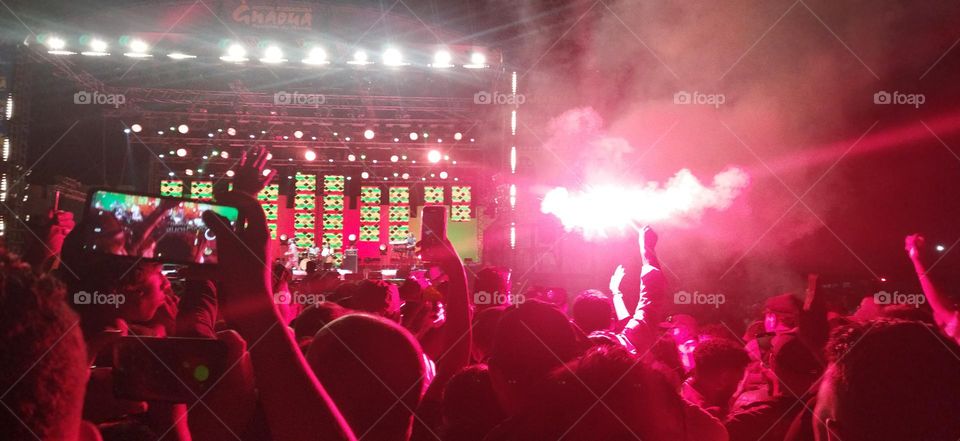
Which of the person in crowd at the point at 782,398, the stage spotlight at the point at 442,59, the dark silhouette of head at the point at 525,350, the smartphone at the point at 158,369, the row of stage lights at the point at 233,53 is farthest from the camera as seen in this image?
the stage spotlight at the point at 442,59

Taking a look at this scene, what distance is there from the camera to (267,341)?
1017 millimetres

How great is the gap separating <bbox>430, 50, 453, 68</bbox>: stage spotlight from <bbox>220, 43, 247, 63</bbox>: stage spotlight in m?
3.76

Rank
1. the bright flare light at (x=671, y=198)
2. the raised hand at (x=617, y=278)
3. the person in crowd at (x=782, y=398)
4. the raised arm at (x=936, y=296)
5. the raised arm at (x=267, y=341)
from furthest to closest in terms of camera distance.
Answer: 1. the bright flare light at (x=671, y=198)
2. the raised hand at (x=617, y=278)
3. the raised arm at (x=936, y=296)
4. the person in crowd at (x=782, y=398)
5. the raised arm at (x=267, y=341)

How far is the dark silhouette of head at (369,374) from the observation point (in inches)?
62.9

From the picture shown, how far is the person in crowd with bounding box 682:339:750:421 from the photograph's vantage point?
3.09 meters

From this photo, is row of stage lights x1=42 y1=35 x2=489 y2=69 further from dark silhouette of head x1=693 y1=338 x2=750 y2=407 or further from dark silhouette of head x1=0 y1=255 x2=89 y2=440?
dark silhouette of head x1=0 y1=255 x2=89 y2=440

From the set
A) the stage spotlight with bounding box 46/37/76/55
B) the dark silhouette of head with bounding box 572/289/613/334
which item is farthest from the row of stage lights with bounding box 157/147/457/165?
the dark silhouette of head with bounding box 572/289/613/334

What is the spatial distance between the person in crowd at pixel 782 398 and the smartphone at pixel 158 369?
2.46m

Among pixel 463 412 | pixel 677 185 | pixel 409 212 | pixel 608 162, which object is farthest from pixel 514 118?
pixel 463 412

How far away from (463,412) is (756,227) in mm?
11745

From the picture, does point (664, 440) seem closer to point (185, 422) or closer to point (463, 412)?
point (463, 412)

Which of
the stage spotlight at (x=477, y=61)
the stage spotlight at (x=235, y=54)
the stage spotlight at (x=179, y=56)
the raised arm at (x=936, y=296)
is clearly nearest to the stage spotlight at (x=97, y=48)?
the stage spotlight at (x=179, y=56)

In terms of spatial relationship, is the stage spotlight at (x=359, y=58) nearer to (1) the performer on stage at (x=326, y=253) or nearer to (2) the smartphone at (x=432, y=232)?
(1) the performer on stage at (x=326, y=253)

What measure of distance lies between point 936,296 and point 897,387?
2315 mm
